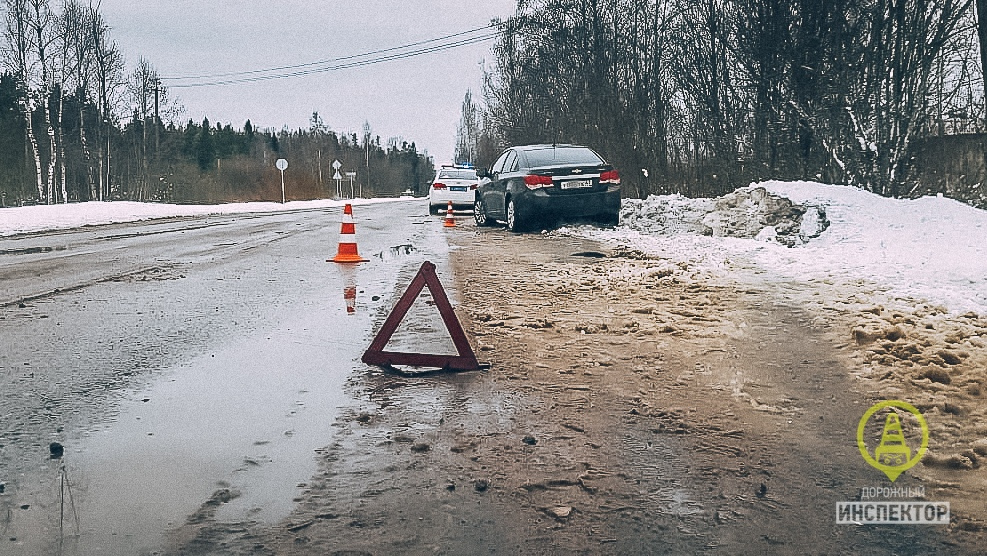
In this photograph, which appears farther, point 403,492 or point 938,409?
point 938,409

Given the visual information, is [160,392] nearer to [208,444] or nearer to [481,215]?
[208,444]

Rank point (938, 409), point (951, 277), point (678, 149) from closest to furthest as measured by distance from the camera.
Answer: point (938, 409)
point (951, 277)
point (678, 149)

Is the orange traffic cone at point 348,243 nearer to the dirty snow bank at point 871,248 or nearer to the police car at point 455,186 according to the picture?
the dirty snow bank at point 871,248

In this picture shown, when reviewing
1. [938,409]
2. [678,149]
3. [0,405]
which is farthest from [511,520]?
[678,149]

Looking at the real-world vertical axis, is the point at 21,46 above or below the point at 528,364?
above

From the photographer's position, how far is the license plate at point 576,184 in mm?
14812

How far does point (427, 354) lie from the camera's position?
477 cm

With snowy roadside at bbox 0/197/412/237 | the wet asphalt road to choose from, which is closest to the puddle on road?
the wet asphalt road

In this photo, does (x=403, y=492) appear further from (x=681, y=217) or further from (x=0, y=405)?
(x=681, y=217)

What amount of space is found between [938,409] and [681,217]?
1163cm

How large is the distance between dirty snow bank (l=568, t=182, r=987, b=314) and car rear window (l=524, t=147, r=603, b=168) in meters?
1.96

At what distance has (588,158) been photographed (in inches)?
594

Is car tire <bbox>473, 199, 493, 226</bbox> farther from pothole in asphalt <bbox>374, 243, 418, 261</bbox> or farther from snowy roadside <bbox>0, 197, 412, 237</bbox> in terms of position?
snowy roadside <bbox>0, 197, 412, 237</bbox>

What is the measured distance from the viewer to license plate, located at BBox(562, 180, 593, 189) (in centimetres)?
1481
